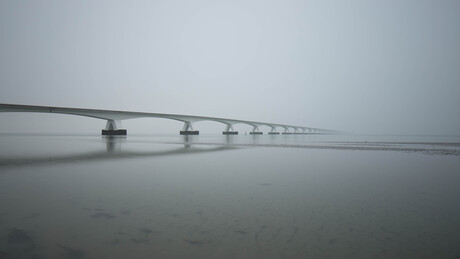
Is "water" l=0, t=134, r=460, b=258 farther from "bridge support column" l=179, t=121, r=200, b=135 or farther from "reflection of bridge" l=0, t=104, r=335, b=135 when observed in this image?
"bridge support column" l=179, t=121, r=200, b=135

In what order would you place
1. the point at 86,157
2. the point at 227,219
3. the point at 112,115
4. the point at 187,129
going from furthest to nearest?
the point at 187,129 → the point at 112,115 → the point at 86,157 → the point at 227,219

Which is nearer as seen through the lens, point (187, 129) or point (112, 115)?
point (112, 115)

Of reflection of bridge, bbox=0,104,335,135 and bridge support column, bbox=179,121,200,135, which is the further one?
bridge support column, bbox=179,121,200,135

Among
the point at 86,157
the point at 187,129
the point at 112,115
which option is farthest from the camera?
the point at 187,129

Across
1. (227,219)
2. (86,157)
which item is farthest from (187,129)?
(227,219)

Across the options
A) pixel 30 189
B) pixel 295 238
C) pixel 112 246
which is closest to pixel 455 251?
pixel 295 238

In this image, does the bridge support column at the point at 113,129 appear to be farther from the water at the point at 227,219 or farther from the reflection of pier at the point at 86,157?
the water at the point at 227,219

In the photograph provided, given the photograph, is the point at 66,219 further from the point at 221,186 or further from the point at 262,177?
the point at 262,177

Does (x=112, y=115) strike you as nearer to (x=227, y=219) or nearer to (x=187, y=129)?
(x=187, y=129)

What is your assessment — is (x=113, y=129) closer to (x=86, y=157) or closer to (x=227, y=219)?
(x=86, y=157)

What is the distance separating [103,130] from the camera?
176ft

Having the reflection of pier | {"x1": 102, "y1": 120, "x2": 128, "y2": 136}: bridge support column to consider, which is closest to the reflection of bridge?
{"x1": 102, "y1": 120, "x2": 128, "y2": 136}: bridge support column

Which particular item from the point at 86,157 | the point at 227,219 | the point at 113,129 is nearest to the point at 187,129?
the point at 113,129

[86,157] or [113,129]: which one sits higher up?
[113,129]
